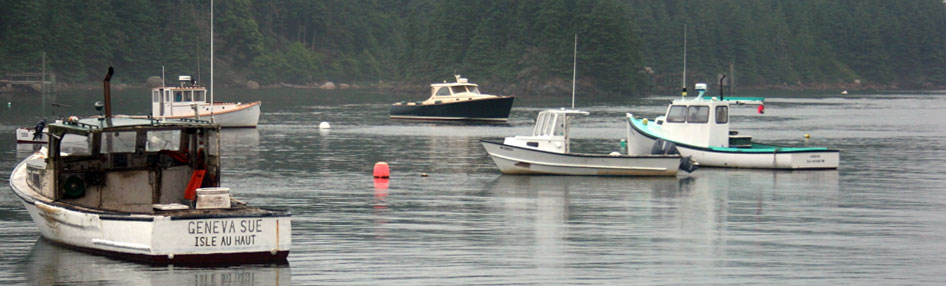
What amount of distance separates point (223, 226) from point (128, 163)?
409 centimetres

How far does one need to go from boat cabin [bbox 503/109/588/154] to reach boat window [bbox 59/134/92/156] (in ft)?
→ 60.8

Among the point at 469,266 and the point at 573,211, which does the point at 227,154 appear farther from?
the point at 469,266

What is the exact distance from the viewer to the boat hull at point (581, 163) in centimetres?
3928

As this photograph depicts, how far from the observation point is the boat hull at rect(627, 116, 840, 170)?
4322 centimetres

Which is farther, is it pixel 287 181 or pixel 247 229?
pixel 287 181

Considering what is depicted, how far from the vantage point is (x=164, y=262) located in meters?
20.6

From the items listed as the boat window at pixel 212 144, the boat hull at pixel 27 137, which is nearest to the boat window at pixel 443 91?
the boat hull at pixel 27 137

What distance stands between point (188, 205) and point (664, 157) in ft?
66.1

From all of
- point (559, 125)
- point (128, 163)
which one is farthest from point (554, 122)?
point (128, 163)

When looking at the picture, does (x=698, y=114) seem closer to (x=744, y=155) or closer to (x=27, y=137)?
(x=744, y=155)

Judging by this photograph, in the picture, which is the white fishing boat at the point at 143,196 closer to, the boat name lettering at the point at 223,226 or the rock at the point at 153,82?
the boat name lettering at the point at 223,226

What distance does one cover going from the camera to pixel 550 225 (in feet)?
92.0

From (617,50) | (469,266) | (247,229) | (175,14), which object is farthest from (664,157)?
(175,14)

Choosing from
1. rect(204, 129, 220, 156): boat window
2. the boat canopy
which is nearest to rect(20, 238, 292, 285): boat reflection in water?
rect(204, 129, 220, 156): boat window
